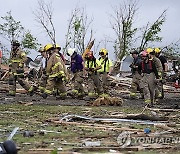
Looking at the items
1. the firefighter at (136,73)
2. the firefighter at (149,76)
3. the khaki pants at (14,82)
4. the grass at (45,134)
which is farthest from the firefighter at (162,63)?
the grass at (45,134)

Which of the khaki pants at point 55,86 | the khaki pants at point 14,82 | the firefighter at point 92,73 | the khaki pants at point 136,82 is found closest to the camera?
the khaki pants at point 55,86

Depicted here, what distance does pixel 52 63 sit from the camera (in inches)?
671

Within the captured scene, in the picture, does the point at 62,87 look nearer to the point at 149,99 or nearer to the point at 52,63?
the point at 52,63

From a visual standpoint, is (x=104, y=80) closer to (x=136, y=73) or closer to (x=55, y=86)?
(x=136, y=73)

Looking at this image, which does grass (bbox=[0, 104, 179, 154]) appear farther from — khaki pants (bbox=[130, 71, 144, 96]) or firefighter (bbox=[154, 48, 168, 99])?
khaki pants (bbox=[130, 71, 144, 96])

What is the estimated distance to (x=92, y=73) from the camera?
18484mm

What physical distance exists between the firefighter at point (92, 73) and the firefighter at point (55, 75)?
145 cm

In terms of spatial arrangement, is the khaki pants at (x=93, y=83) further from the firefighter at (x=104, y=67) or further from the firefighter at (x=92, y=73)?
the firefighter at (x=104, y=67)

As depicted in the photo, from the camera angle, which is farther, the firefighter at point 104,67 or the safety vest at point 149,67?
the firefighter at point 104,67

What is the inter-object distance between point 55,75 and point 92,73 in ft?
6.78

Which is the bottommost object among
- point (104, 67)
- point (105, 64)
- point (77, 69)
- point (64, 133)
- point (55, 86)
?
point (64, 133)

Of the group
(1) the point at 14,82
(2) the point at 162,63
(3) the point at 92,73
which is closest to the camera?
(1) the point at 14,82

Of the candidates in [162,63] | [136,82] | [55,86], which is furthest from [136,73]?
[55,86]

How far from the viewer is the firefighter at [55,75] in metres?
16.8
